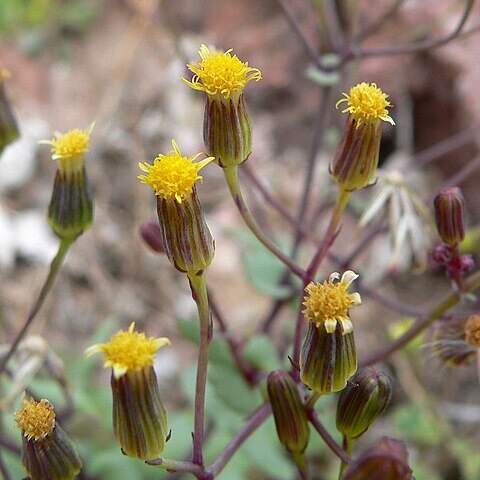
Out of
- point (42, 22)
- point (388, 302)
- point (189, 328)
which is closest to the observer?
point (388, 302)

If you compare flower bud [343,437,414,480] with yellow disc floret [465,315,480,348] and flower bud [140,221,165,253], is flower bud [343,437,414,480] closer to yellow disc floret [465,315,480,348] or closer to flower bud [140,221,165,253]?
yellow disc floret [465,315,480,348]

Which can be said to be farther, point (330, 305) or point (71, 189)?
point (71, 189)

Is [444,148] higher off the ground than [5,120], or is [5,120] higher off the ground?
[444,148]

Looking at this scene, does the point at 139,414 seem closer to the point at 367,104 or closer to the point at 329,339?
the point at 329,339

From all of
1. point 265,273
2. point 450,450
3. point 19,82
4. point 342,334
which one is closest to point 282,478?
point 265,273

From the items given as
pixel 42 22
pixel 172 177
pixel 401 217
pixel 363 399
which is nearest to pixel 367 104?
pixel 172 177

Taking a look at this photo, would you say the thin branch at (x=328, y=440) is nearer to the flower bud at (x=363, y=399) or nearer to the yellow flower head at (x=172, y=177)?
the flower bud at (x=363, y=399)

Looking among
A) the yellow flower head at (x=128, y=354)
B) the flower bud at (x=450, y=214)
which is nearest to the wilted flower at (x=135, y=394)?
the yellow flower head at (x=128, y=354)

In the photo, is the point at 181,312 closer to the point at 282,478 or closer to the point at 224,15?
the point at 282,478
